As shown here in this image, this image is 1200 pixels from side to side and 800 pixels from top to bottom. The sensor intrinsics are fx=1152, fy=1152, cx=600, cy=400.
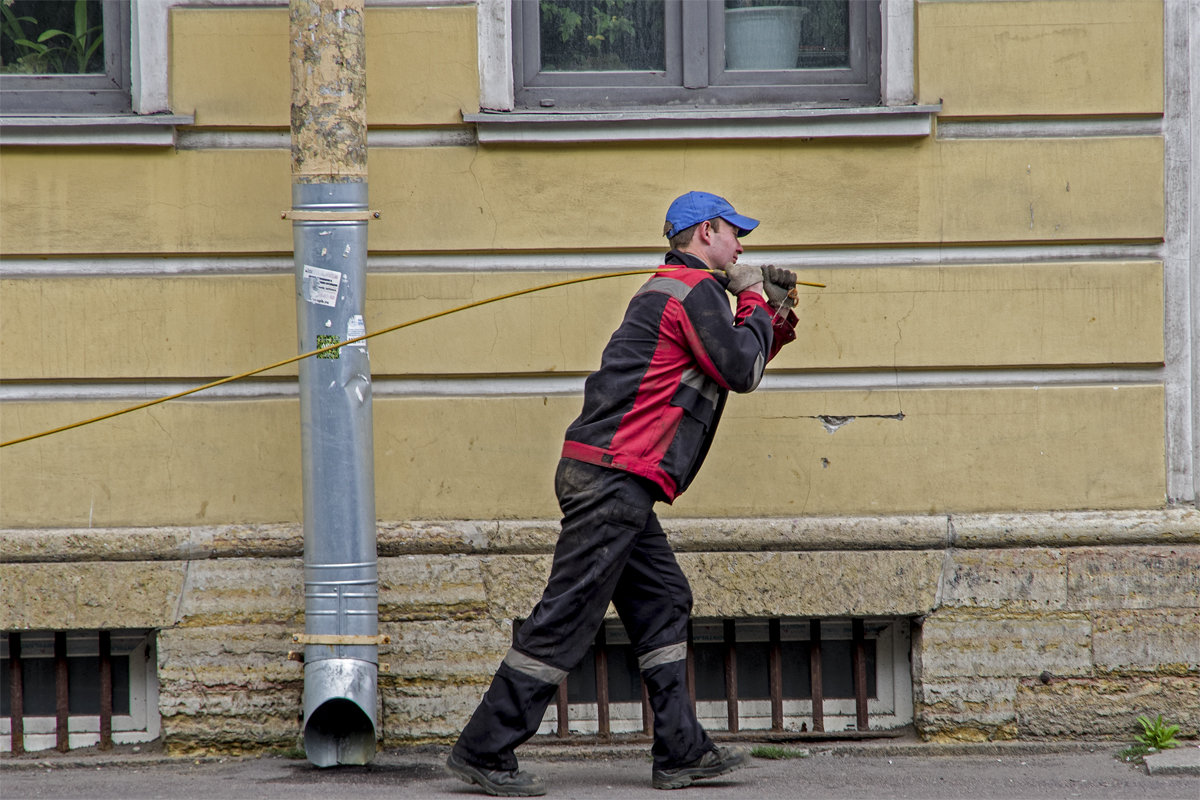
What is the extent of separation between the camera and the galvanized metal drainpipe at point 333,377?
3889 mm

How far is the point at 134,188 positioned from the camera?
425 cm

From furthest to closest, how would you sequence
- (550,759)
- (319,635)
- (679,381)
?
(550,759) < (319,635) < (679,381)

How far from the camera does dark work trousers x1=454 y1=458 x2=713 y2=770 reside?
349 cm

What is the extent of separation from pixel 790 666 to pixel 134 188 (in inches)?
121

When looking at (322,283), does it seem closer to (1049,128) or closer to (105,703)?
(105,703)

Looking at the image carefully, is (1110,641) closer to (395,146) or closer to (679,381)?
(679,381)

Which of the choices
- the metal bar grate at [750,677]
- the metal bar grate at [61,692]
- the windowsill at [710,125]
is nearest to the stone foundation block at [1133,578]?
the metal bar grate at [750,677]

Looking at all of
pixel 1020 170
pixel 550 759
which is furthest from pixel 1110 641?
pixel 550 759

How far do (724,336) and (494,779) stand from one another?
1.55 meters

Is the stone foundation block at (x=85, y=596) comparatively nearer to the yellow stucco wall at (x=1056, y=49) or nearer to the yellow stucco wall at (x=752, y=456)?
the yellow stucco wall at (x=752, y=456)

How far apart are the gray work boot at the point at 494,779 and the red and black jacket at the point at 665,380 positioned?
999mm

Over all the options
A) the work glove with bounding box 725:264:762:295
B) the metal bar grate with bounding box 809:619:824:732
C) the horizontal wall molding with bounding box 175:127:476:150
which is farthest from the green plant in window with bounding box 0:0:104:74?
the metal bar grate with bounding box 809:619:824:732

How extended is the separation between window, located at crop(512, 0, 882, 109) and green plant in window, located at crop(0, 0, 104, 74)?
5.39ft

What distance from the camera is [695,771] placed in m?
3.70
